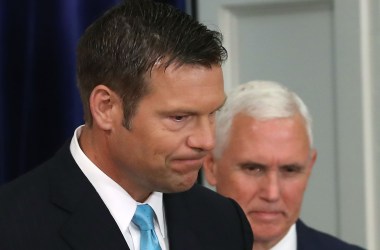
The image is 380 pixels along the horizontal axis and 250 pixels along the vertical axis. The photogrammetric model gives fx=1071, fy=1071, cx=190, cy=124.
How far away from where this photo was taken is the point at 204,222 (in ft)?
6.02

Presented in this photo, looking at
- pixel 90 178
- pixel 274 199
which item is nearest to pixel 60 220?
pixel 90 178

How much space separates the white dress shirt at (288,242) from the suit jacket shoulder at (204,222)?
0.46m

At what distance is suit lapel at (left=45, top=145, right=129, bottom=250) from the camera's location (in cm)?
163

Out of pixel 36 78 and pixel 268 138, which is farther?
pixel 36 78

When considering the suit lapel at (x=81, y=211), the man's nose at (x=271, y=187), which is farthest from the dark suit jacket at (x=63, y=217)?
the man's nose at (x=271, y=187)

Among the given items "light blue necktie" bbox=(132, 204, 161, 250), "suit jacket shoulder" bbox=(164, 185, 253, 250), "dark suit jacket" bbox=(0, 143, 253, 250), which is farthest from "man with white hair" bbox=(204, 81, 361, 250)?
"light blue necktie" bbox=(132, 204, 161, 250)

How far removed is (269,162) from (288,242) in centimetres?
18

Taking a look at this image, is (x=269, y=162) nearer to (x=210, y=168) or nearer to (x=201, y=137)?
(x=210, y=168)

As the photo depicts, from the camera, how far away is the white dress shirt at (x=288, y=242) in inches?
92.4

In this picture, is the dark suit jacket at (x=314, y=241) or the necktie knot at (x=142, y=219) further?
the dark suit jacket at (x=314, y=241)

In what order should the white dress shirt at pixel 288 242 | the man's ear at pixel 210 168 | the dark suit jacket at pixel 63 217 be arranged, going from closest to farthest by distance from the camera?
the dark suit jacket at pixel 63 217 → the white dress shirt at pixel 288 242 → the man's ear at pixel 210 168

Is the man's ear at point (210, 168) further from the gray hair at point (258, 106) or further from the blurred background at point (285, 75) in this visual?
the blurred background at point (285, 75)

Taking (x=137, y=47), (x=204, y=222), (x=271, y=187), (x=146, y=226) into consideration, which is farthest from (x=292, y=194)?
(x=137, y=47)

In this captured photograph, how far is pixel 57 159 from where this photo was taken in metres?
1.71
